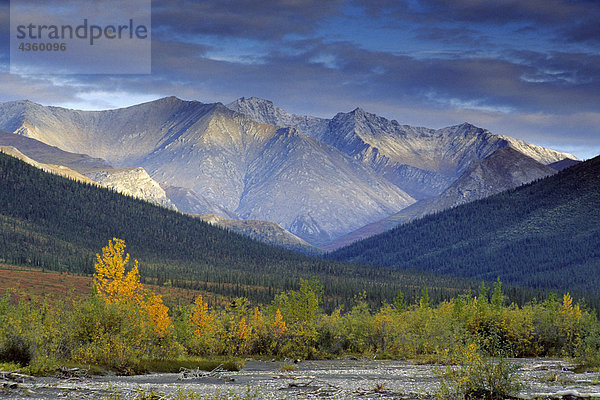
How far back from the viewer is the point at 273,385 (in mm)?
47375

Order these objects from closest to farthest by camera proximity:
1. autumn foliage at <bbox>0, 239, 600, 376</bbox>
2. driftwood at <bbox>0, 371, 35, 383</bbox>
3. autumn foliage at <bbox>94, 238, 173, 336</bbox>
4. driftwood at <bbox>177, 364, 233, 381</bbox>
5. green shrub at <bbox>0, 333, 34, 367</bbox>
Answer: driftwood at <bbox>0, 371, 35, 383</bbox>, green shrub at <bbox>0, 333, 34, 367</bbox>, autumn foliage at <bbox>0, 239, 600, 376</bbox>, driftwood at <bbox>177, 364, 233, 381</bbox>, autumn foliage at <bbox>94, 238, 173, 336</bbox>

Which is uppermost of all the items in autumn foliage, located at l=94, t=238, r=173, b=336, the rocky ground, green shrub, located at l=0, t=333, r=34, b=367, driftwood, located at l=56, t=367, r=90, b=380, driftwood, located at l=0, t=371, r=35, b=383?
autumn foliage, located at l=94, t=238, r=173, b=336

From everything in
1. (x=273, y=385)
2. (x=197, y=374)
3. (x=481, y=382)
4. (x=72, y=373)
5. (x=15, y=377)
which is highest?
(x=15, y=377)

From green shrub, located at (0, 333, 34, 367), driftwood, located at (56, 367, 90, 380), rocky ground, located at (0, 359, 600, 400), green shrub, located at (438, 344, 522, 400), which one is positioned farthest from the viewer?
green shrub, located at (0, 333, 34, 367)

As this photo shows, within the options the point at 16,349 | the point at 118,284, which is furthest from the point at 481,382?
the point at 118,284

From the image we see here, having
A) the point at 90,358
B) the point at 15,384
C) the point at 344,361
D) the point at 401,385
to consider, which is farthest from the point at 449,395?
the point at 344,361

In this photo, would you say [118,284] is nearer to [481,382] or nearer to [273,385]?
[273,385]

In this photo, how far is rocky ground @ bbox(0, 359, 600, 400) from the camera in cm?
3628

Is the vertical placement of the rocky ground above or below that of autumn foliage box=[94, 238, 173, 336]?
below

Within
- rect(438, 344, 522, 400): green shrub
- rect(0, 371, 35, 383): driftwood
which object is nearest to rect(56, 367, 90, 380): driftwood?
rect(0, 371, 35, 383): driftwood

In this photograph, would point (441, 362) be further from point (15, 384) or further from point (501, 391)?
point (15, 384)

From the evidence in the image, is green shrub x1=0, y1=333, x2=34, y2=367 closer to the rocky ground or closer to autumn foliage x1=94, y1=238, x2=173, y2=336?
the rocky ground

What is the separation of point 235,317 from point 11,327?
141 feet

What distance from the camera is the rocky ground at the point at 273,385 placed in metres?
36.3
